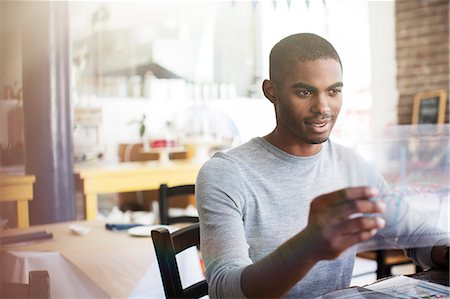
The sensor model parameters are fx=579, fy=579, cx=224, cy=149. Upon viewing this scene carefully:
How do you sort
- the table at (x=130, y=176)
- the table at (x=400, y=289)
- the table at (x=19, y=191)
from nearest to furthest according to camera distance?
the table at (x=400, y=289) < the table at (x=19, y=191) < the table at (x=130, y=176)

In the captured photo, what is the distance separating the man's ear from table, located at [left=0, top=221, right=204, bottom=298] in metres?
0.41

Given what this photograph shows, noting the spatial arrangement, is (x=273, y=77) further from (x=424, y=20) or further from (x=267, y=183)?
(x=424, y=20)

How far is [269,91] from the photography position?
0.61 metres

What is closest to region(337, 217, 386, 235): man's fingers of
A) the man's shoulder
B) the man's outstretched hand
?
the man's outstretched hand

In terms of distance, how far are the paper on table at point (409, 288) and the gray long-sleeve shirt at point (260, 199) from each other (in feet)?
0.19

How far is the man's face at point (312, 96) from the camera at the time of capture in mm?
560

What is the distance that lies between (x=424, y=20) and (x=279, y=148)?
2.53m

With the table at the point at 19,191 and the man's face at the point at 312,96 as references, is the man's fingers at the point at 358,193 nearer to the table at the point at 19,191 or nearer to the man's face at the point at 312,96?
the man's face at the point at 312,96

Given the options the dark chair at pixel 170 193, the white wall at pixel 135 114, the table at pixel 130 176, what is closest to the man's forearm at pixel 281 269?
the dark chair at pixel 170 193

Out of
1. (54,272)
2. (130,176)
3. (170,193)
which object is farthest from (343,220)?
(130,176)

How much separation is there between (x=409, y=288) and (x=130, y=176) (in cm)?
159

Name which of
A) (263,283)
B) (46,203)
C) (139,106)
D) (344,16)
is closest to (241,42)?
(139,106)

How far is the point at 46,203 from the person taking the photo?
1.22 metres

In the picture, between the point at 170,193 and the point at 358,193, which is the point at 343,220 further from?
the point at 170,193
